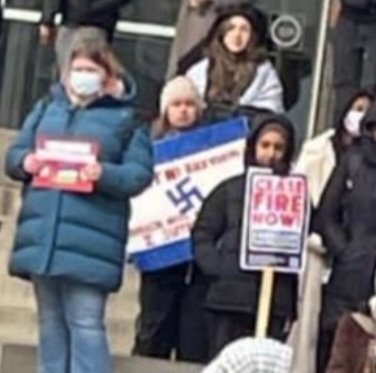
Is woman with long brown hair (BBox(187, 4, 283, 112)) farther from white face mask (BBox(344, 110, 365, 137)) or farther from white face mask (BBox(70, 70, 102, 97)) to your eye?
white face mask (BBox(70, 70, 102, 97))

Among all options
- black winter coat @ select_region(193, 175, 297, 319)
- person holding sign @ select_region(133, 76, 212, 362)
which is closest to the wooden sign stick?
black winter coat @ select_region(193, 175, 297, 319)

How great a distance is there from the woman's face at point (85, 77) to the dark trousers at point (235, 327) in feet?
4.07

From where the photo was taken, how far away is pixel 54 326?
12477mm

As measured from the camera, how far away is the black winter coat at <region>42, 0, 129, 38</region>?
16.6 m

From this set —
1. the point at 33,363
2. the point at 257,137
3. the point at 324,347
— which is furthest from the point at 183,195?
the point at 324,347

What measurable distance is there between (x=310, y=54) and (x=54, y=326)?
6.29m

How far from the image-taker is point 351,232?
12.9 meters

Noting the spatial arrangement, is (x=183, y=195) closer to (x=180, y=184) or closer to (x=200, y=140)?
(x=180, y=184)

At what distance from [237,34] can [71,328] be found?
8.83ft

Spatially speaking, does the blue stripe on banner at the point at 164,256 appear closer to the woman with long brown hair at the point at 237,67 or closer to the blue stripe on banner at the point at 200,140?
the blue stripe on banner at the point at 200,140

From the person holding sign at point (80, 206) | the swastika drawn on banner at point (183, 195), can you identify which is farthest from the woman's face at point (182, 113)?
the person holding sign at point (80, 206)

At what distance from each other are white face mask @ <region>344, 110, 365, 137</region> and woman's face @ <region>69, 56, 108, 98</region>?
1.77 metres

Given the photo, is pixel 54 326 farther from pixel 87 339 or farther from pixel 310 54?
pixel 310 54

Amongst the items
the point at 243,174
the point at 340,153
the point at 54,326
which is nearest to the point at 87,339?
the point at 54,326
